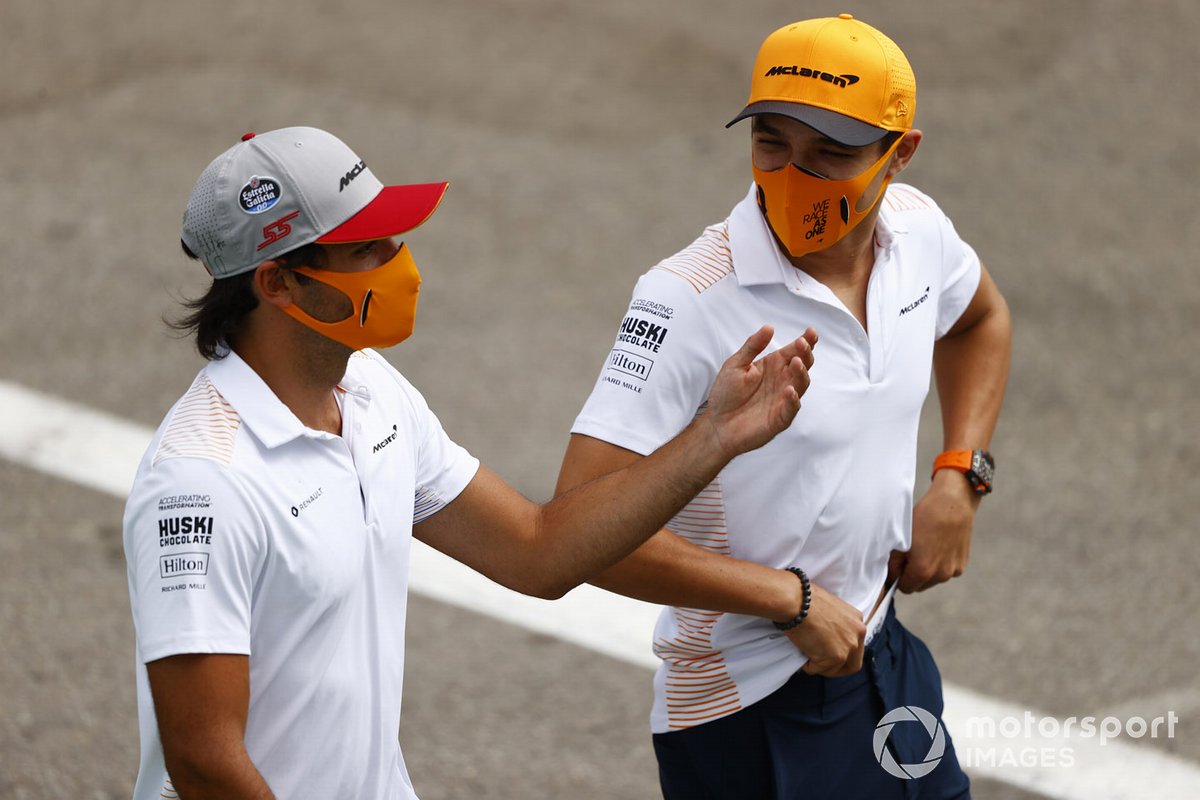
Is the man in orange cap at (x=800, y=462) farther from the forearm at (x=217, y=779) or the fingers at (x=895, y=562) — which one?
the forearm at (x=217, y=779)

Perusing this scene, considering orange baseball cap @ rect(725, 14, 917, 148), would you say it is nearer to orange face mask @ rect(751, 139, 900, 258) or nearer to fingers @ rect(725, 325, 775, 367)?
orange face mask @ rect(751, 139, 900, 258)

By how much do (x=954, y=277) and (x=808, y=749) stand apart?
58.3 inches

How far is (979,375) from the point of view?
4719 millimetres

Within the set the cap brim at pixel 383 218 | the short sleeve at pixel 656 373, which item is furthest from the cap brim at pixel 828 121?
the cap brim at pixel 383 218

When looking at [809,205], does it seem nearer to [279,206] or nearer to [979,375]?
[979,375]

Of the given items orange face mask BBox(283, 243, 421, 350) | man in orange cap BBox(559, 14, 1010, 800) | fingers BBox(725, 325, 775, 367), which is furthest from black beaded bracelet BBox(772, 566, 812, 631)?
orange face mask BBox(283, 243, 421, 350)

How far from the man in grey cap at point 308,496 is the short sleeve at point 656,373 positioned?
175mm

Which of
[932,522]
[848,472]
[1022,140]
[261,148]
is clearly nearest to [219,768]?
[261,148]

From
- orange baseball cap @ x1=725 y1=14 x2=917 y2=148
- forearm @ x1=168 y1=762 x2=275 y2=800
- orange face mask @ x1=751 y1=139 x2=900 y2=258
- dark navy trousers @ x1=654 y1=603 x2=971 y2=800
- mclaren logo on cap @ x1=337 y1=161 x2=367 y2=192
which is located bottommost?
dark navy trousers @ x1=654 y1=603 x2=971 y2=800

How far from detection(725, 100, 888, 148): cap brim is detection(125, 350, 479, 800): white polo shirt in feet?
4.13

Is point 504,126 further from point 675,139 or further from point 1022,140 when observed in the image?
point 1022,140

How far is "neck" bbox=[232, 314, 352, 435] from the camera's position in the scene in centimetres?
324

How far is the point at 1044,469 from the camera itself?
7.85 meters

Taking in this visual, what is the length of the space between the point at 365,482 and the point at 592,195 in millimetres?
7118
